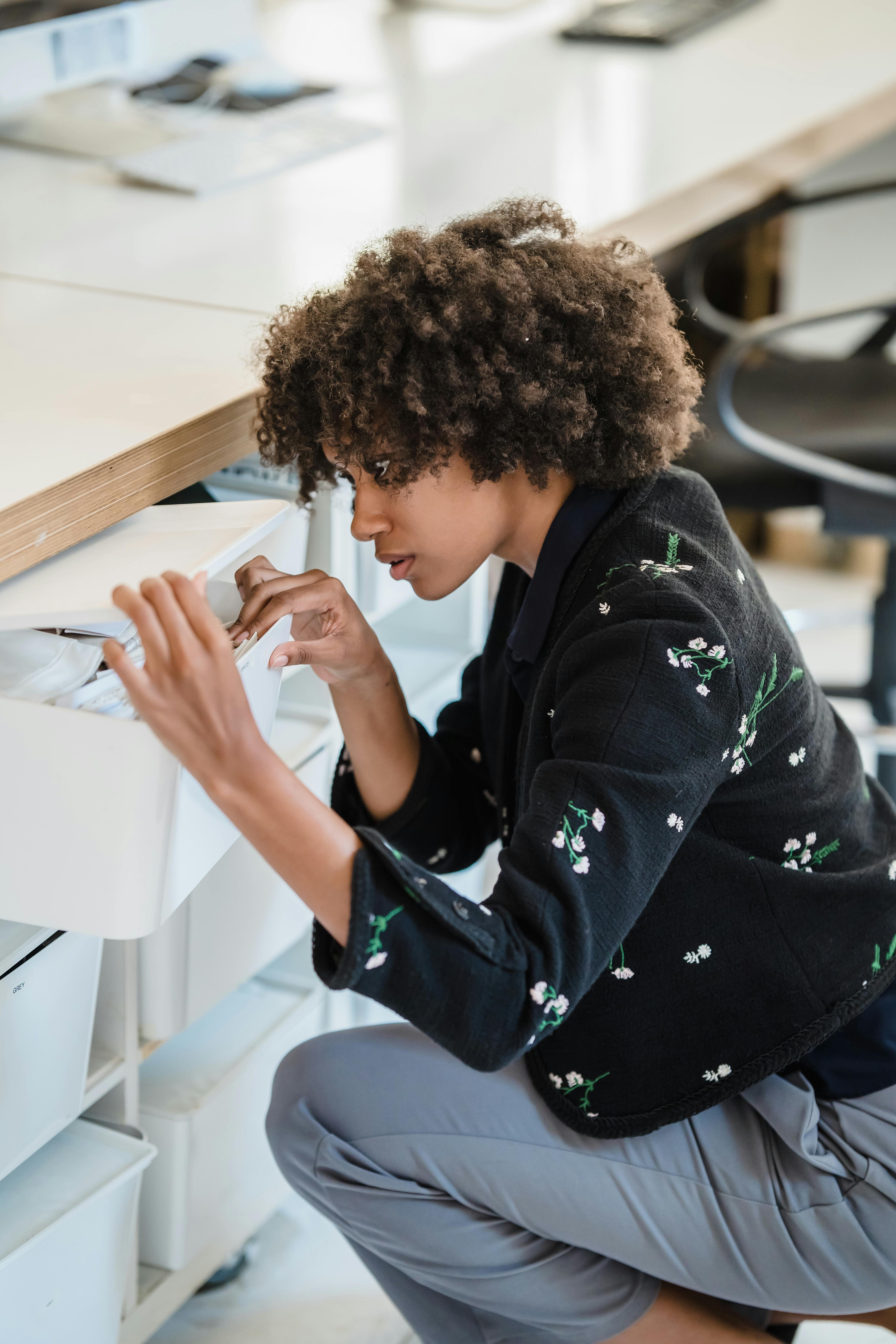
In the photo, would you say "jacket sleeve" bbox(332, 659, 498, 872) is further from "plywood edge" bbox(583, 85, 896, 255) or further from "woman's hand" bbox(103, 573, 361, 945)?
"plywood edge" bbox(583, 85, 896, 255)

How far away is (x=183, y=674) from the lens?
72 cm

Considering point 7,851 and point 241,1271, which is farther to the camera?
point 241,1271

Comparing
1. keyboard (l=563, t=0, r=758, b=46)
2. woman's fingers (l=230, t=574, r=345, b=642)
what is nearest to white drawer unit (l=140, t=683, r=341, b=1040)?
woman's fingers (l=230, t=574, r=345, b=642)

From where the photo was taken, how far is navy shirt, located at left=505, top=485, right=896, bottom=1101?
97 centimetres

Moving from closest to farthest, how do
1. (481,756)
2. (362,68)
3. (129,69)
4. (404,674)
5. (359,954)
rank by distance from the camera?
(359,954) < (481,756) < (404,674) < (129,69) < (362,68)

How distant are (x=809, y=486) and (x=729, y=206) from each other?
446mm

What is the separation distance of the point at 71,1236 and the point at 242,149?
4.27ft

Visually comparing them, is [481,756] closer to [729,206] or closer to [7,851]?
[7,851]

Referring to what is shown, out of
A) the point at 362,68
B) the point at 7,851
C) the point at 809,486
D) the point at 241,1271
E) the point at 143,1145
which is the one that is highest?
the point at 362,68

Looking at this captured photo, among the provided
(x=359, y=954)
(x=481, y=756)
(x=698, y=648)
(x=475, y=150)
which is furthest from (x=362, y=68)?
(x=359, y=954)

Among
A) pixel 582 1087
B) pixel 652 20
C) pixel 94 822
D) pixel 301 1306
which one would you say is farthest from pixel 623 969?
pixel 652 20

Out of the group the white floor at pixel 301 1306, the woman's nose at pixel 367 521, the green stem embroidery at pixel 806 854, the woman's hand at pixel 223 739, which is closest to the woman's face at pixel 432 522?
the woman's nose at pixel 367 521

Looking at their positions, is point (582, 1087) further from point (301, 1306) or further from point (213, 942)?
point (301, 1306)

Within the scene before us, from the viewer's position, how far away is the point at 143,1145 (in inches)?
Answer: 41.9
